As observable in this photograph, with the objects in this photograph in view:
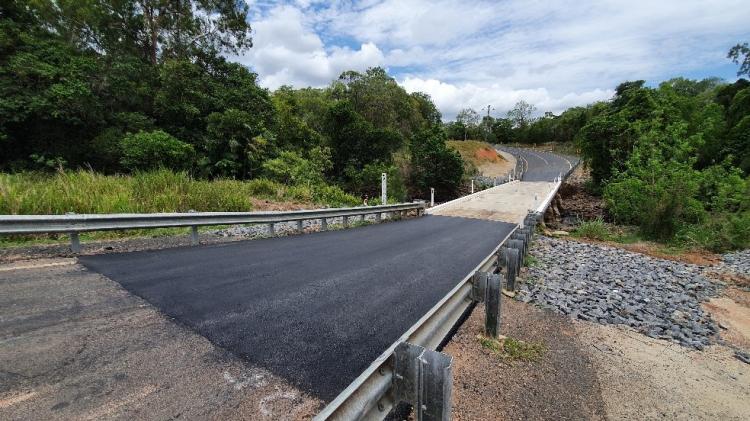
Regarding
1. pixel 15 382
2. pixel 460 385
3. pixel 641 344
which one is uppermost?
pixel 15 382

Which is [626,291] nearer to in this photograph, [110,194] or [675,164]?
[110,194]

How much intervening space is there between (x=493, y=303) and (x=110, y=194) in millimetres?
9387

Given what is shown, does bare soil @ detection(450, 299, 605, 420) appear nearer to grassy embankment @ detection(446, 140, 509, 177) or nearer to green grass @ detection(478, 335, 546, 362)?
green grass @ detection(478, 335, 546, 362)

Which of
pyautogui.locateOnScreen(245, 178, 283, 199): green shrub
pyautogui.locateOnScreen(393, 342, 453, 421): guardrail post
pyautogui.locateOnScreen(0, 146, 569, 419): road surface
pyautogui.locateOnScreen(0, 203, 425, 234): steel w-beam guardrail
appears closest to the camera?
pyautogui.locateOnScreen(393, 342, 453, 421): guardrail post

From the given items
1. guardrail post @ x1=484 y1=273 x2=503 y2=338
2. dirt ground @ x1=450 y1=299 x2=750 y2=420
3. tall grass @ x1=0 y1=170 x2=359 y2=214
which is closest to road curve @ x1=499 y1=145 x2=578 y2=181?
tall grass @ x1=0 y1=170 x2=359 y2=214

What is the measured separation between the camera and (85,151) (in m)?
18.2

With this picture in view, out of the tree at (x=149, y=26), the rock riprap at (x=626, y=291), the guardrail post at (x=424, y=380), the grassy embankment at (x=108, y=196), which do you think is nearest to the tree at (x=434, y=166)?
the tree at (x=149, y=26)

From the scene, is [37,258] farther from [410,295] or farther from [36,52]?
[36,52]

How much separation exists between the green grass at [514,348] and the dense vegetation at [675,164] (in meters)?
12.4

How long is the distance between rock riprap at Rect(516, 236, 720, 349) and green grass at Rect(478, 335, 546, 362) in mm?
1542

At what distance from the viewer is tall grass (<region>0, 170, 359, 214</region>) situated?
23.6 ft

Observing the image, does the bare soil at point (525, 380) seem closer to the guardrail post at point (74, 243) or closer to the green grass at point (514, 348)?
the green grass at point (514, 348)

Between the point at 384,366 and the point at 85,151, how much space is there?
22604mm

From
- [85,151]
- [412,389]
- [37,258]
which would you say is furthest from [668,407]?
[85,151]
